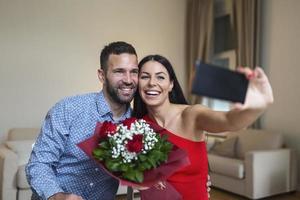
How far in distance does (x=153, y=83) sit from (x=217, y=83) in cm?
71

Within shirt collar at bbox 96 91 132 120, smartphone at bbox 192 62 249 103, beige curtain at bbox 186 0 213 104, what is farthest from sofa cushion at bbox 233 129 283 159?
smartphone at bbox 192 62 249 103

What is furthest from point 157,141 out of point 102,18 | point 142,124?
point 102,18

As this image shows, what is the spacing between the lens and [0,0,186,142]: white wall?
15.4 feet

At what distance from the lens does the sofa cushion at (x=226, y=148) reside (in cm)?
446

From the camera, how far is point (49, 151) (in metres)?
1.41

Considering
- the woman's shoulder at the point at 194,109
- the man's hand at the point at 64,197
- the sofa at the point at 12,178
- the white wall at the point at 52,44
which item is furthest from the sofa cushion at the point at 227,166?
the man's hand at the point at 64,197

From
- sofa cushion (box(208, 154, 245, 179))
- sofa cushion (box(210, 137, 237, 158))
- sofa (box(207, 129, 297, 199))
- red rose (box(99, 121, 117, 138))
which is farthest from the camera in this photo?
sofa cushion (box(210, 137, 237, 158))

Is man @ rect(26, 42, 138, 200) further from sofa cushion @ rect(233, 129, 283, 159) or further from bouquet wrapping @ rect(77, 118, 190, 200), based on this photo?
sofa cushion @ rect(233, 129, 283, 159)

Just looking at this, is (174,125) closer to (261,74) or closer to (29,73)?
(261,74)

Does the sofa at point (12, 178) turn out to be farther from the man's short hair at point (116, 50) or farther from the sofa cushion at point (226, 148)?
the man's short hair at point (116, 50)

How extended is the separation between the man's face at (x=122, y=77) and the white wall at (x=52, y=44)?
3692mm

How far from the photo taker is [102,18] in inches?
212

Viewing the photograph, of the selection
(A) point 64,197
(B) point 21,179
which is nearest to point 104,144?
(A) point 64,197

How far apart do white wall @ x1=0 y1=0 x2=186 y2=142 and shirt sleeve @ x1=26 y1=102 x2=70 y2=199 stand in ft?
11.8
